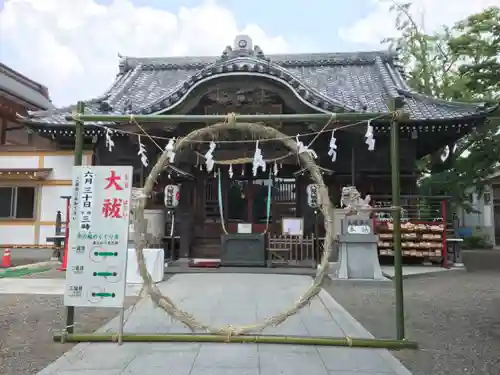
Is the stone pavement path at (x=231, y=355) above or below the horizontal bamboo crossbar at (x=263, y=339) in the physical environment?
below

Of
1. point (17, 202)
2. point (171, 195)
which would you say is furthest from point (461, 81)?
point (17, 202)

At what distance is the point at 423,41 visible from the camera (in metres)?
23.7

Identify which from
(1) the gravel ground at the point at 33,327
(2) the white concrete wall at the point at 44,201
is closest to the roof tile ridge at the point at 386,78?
(1) the gravel ground at the point at 33,327

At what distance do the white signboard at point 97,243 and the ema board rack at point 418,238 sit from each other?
9.77 metres

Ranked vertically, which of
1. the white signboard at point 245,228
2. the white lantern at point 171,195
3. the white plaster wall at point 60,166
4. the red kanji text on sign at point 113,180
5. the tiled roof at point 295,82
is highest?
the tiled roof at point 295,82

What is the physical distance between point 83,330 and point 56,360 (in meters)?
1.24

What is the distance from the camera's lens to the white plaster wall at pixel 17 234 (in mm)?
15156

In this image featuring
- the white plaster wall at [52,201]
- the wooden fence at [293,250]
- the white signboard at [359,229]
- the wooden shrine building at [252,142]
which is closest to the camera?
the white signboard at [359,229]

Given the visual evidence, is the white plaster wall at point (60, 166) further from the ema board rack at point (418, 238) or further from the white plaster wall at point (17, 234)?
the ema board rack at point (418, 238)

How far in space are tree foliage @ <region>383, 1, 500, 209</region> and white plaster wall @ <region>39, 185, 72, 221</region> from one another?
44.0 feet

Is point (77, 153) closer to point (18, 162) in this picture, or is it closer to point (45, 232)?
point (45, 232)

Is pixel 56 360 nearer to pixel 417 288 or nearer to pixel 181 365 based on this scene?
pixel 181 365

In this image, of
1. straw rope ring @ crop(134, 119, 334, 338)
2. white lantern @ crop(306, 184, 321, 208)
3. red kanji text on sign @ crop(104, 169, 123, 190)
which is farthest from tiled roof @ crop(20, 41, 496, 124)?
red kanji text on sign @ crop(104, 169, 123, 190)

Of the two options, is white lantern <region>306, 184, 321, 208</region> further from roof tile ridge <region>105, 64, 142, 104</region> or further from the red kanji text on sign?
the red kanji text on sign
